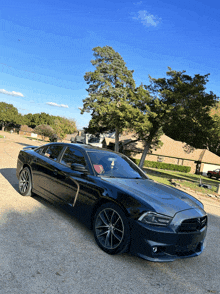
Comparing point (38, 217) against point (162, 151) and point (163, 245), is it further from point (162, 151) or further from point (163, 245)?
point (162, 151)

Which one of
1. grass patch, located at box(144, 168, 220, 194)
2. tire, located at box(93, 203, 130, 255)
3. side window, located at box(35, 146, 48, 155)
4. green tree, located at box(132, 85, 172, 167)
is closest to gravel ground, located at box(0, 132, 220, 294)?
tire, located at box(93, 203, 130, 255)

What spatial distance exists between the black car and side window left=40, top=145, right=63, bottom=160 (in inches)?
1.2

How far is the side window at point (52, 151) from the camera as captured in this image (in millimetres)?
5305

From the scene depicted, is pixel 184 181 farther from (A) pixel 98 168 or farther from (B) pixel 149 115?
(A) pixel 98 168

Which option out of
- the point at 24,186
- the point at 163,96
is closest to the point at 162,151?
the point at 163,96

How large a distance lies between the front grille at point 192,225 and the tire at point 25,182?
12.5ft

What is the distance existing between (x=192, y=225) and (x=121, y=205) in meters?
1.01

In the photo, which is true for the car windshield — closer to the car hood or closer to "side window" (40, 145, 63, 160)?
the car hood

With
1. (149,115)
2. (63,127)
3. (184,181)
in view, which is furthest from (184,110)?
(63,127)

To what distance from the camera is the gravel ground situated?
276cm

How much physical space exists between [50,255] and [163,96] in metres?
23.6

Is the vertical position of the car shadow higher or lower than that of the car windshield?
lower

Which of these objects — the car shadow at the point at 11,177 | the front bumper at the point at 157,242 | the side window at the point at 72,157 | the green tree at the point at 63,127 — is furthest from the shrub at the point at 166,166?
the green tree at the point at 63,127

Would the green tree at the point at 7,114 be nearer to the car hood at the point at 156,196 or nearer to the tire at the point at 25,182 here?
the tire at the point at 25,182
